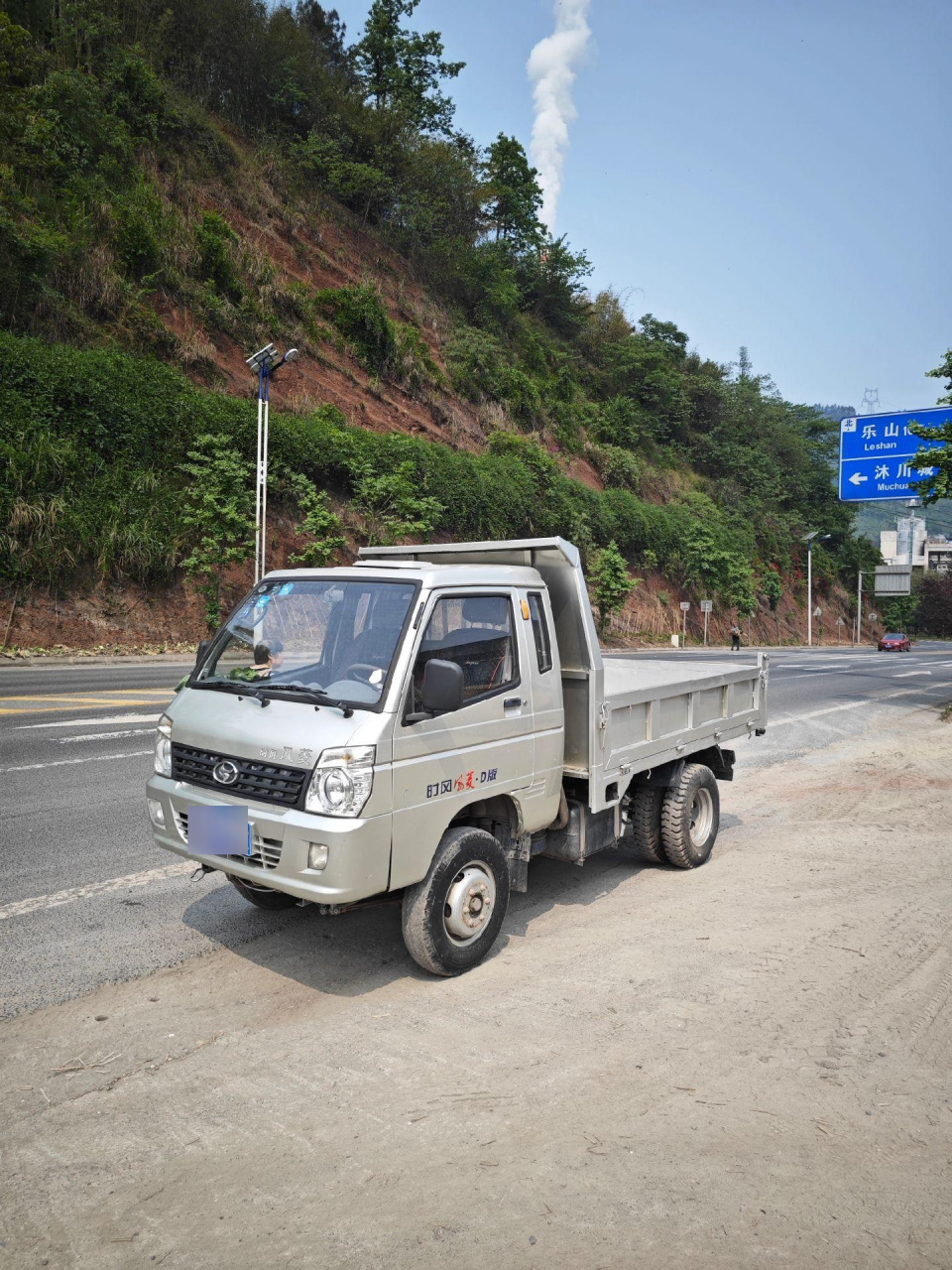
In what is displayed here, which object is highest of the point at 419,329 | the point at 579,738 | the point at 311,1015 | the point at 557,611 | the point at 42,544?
the point at 419,329

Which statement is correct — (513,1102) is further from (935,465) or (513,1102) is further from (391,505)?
(391,505)

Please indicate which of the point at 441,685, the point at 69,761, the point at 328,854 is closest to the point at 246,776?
the point at 328,854

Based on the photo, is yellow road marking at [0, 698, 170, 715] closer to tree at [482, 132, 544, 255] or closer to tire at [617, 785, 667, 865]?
tire at [617, 785, 667, 865]

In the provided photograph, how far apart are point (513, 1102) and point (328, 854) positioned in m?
1.23

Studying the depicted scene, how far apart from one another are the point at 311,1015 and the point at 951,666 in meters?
36.3

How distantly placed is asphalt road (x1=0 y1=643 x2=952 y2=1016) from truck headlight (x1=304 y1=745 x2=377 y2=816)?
4.91 ft

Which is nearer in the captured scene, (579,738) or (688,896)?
(579,738)

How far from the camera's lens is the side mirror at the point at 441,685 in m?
3.93

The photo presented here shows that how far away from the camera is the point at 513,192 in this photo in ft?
164

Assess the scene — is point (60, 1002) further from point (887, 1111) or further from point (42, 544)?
point (42, 544)

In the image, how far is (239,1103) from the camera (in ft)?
10.5

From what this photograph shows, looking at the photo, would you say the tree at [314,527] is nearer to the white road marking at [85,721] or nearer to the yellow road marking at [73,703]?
the yellow road marking at [73,703]

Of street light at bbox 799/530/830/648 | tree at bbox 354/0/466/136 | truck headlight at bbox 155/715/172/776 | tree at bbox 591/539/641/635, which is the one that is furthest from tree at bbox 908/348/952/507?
street light at bbox 799/530/830/648

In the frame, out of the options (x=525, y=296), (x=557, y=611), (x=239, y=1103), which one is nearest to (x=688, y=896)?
(x=557, y=611)
